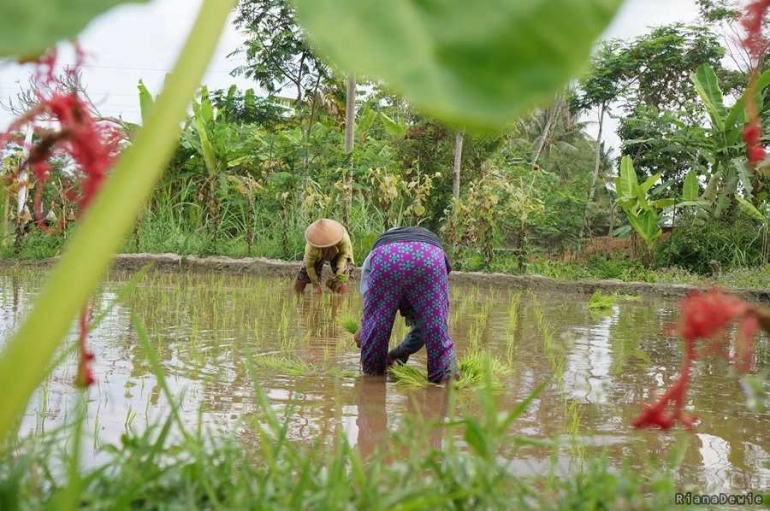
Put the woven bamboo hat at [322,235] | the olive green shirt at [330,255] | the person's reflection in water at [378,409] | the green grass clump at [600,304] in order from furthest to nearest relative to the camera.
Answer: the green grass clump at [600,304], the olive green shirt at [330,255], the woven bamboo hat at [322,235], the person's reflection in water at [378,409]

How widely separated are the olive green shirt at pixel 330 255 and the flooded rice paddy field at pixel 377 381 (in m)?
0.26

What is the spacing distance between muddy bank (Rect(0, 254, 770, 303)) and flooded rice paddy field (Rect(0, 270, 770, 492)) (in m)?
2.07

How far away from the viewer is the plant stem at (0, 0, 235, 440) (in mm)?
469

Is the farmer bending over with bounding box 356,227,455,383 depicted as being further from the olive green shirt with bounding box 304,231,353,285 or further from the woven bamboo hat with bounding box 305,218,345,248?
the olive green shirt with bounding box 304,231,353,285

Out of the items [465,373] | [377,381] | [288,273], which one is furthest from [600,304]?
[377,381]

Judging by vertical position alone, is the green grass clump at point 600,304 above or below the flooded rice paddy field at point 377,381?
above

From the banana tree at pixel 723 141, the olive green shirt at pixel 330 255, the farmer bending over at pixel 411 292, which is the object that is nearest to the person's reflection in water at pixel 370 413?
the farmer bending over at pixel 411 292

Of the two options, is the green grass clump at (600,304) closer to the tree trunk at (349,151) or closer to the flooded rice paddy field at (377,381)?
the flooded rice paddy field at (377,381)

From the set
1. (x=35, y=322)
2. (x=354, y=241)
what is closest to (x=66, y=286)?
(x=35, y=322)

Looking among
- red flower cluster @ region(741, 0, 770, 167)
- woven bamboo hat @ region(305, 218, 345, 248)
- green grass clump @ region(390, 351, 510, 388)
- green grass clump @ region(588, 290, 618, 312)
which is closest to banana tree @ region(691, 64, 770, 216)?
green grass clump @ region(588, 290, 618, 312)

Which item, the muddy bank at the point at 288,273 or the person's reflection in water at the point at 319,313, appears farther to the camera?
the muddy bank at the point at 288,273

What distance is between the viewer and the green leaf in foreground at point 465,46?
A: 1.47ft

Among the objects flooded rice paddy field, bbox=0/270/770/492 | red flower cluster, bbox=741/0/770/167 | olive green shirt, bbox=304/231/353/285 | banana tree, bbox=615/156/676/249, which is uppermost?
banana tree, bbox=615/156/676/249

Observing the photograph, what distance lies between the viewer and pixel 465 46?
0.49m
